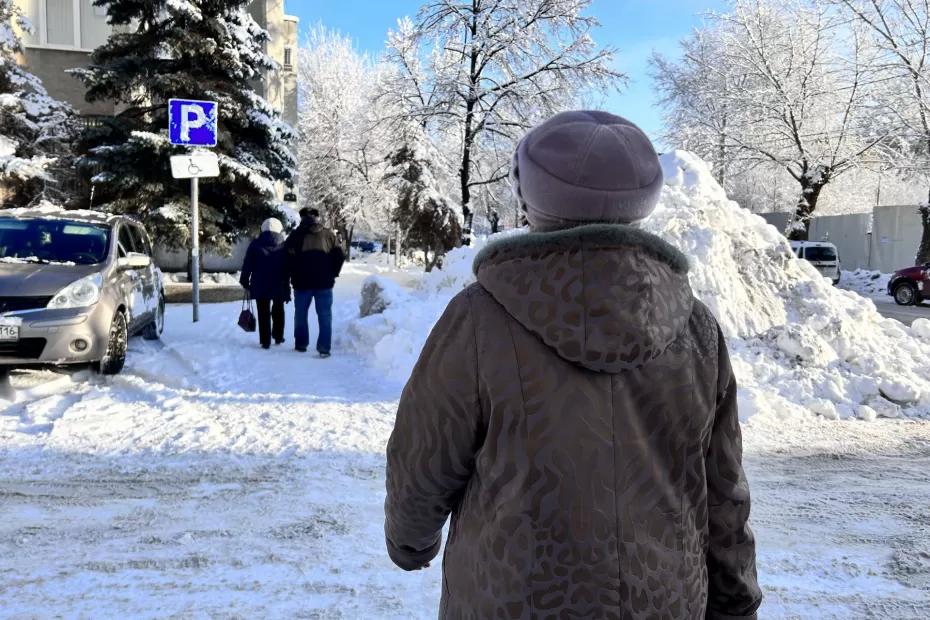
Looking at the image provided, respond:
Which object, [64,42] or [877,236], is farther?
[877,236]

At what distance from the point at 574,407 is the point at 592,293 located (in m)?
0.23

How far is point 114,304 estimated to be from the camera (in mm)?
7270

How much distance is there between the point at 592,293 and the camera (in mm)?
1384

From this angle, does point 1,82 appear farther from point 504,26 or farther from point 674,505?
point 674,505

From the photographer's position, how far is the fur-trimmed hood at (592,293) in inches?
53.6

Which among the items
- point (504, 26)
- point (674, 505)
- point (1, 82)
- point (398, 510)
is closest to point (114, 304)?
point (398, 510)

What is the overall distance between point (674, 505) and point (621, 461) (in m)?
0.18

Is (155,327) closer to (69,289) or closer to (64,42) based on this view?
(69,289)

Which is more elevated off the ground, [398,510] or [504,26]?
[504,26]

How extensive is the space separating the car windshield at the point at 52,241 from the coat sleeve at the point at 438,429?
7.07 metres

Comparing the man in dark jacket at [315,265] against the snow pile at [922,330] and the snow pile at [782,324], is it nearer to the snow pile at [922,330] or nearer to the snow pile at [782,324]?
the snow pile at [782,324]

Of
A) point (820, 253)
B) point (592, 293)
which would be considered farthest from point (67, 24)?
point (592, 293)

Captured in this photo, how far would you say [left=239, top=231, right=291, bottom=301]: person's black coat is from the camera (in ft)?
30.0

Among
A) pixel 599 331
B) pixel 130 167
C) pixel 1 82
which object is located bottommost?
pixel 599 331
